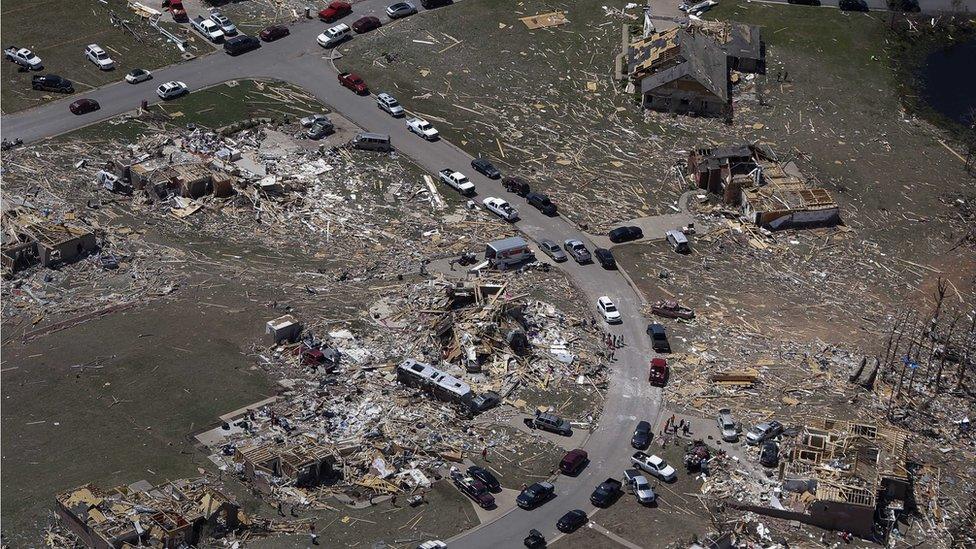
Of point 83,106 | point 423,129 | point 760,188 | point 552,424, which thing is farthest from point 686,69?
point 83,106

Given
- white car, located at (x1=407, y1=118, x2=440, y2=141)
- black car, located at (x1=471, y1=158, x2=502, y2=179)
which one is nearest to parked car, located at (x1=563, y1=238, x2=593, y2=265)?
black car, located at (x1=471, y1=158, x2=502, y2=179)

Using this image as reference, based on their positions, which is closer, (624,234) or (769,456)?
(769,456)

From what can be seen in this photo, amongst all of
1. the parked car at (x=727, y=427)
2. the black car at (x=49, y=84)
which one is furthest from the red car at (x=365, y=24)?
the parked car at (x=727, y=427)

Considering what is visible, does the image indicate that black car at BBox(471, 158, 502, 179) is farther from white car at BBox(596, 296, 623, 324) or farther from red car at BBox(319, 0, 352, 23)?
red car at BBox(319, 0, 352, 23)

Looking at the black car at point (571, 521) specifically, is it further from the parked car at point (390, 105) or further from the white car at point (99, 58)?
the white car at point (99, 58)

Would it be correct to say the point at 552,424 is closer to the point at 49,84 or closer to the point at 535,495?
the point at 535,495

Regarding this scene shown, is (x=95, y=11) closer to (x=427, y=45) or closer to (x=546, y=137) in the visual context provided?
(x=427, y=45)
